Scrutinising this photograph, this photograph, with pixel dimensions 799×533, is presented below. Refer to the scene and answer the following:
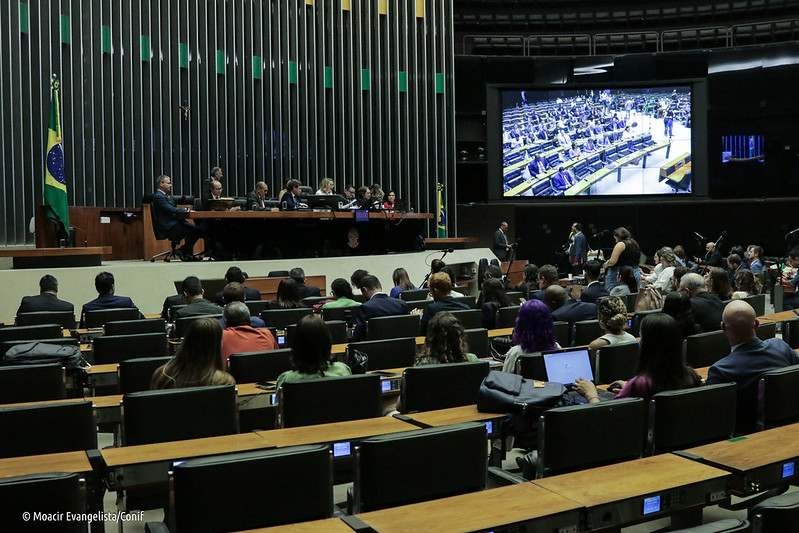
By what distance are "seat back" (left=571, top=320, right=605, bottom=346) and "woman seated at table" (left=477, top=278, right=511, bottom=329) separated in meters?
1.09

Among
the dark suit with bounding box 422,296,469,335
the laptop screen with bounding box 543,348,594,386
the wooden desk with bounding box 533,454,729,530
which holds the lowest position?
the wooden desk with bounding box 533,454,729,530

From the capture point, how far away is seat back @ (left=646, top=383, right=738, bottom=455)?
10.5 feet

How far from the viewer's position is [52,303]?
714 centimetres

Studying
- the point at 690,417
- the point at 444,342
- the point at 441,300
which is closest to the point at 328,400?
the point at 444,342

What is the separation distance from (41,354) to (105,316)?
251 cm

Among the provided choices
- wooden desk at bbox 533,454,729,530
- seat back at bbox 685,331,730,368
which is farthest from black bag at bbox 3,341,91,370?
seat back at bbox 685,331,730,368

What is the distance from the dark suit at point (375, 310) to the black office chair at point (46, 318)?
259 cm

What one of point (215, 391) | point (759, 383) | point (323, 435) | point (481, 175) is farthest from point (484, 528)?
point (481, 175)

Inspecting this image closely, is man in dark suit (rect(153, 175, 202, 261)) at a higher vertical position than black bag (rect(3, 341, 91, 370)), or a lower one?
higher

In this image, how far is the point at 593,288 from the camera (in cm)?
748

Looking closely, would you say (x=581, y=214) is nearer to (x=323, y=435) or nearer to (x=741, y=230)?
(x=741, y=230)

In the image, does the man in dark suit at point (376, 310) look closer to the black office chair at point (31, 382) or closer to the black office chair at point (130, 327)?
the black office chair at point (130, 327)

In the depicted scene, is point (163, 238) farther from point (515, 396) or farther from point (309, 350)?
point (515, 396)

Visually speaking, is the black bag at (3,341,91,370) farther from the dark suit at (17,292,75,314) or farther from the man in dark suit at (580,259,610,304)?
the man in dark suit at (580,259,610,304)
